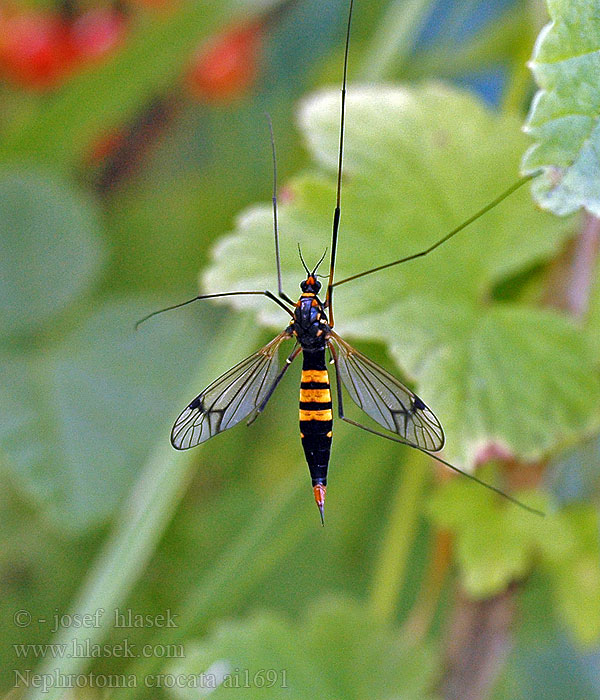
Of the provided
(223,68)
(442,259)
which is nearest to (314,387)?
(442,259)

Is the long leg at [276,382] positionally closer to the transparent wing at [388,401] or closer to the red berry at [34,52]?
the transparent wing at [388,401]

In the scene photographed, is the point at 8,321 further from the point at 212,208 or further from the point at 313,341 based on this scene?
the point at 313,341

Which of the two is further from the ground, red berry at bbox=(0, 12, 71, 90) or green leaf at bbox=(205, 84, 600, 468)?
red berry at bbox=(0, 12, 71, 90)

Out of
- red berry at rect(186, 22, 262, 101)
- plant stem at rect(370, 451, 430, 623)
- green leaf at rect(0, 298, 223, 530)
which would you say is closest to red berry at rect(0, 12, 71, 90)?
red berry at rect(186, 22, 262, 101)

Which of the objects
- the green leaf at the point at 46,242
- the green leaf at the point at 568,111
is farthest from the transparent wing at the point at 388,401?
the green leaf at the point at 46,242

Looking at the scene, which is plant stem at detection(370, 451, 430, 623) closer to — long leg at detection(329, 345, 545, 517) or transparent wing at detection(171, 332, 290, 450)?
long leg at detection(329, 345, 545, 517)

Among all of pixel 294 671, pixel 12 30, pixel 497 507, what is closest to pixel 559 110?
pixel 497 507
